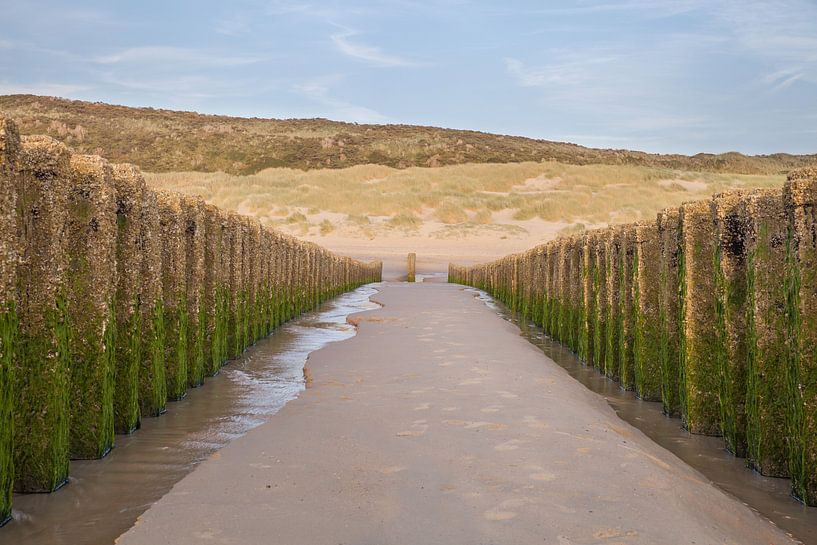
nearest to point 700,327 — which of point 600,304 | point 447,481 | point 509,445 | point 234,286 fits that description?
point 509,445

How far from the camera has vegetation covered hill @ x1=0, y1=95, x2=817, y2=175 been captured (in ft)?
284

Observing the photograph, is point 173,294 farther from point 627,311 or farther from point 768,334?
point 768,334

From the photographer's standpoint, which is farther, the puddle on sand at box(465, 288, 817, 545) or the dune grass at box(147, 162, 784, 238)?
the dune grass at box(147, 162, 784, 238)

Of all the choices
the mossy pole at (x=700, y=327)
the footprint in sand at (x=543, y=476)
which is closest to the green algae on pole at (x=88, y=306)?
the footprint in sand at (x=543, y=476)

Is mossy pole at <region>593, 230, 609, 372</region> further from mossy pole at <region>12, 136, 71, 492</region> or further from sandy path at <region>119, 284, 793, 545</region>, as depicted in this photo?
mossy pole at <region>12, 136, 71, 492</region>

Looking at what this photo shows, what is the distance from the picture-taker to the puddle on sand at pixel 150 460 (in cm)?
329

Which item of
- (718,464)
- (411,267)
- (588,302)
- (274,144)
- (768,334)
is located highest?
(274,144)

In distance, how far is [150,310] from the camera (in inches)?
213

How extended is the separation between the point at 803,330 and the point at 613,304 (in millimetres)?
4261

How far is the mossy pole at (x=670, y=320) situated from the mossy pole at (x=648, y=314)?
401 millimetres

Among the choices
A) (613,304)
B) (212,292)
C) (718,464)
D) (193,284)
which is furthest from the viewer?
(613,304)

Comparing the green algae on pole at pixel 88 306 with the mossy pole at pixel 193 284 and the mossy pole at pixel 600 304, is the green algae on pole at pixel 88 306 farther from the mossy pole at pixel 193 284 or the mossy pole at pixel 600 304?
the mossy pole at pixel 600 304

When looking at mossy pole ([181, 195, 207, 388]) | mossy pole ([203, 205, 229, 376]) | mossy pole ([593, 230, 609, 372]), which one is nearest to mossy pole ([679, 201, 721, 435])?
mossy pole ([593, 230, 609, 372])

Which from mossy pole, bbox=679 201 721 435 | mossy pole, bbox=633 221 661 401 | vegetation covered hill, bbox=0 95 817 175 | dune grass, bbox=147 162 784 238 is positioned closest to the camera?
mossy pole, bbox=679 201 721 435
